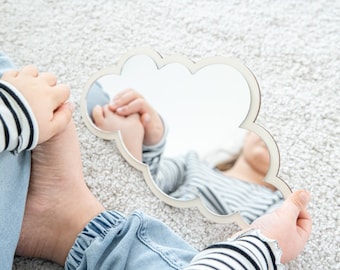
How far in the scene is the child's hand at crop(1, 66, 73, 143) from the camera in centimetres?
71

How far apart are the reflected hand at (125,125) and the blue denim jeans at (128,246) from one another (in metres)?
0.12

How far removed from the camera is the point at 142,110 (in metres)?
0.86

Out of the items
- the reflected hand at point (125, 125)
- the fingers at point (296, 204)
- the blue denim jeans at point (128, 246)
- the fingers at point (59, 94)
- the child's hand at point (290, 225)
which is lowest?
the blue denim jeans at point (128, 246)

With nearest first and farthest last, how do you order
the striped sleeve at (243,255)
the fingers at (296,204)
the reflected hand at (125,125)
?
the striped sleeve at (243,255) < the fingers at (296,204) < the reflected hand at (125,125)

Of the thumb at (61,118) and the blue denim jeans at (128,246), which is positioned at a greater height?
the thumb at (61,118)

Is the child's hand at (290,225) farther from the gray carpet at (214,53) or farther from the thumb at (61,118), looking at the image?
the thumb at (61,118)

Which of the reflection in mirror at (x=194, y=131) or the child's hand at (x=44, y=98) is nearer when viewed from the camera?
the child's hand at (x=44, y=98)

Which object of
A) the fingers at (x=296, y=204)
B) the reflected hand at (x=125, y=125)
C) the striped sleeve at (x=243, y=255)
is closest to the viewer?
the striped sleeve at (x=243, y=255)

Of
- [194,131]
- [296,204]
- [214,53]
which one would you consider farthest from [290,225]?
[214,53]

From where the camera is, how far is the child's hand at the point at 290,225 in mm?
741

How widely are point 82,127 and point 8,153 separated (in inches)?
7.3

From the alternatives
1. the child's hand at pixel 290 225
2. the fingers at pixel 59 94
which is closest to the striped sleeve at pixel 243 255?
the child's hand at pixel 290 225

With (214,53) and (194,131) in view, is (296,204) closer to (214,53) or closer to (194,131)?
(194,131)

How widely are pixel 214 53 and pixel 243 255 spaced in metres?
0.37
